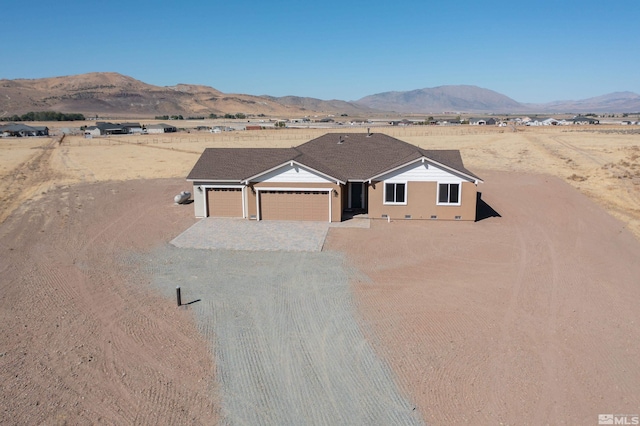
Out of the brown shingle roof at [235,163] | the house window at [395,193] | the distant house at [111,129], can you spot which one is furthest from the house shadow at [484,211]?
the distant house at [111,129]

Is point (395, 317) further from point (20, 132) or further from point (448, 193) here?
point (20, 132)

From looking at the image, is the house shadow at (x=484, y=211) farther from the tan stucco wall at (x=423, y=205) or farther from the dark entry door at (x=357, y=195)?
the dark entry door at (x=357, y=195)

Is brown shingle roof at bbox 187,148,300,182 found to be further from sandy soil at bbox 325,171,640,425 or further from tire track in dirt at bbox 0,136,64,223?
tire track in dirt at bbox 0,136,64,223

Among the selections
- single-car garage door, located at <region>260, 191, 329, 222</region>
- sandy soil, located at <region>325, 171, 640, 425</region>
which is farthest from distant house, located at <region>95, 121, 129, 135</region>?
sandy soil, located at <region>325, 171, 640, 425</region>

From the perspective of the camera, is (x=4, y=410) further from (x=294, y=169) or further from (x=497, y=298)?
(x=294, y=169)

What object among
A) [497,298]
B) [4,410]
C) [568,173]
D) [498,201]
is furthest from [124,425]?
[568,173]

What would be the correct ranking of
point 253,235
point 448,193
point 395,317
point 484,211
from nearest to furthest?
point 395,317 → point 253,235 → point 448,193 → point 484,211

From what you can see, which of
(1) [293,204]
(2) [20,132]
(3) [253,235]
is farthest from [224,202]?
(2) [20,132]

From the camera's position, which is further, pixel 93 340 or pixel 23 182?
pixel 23 182
